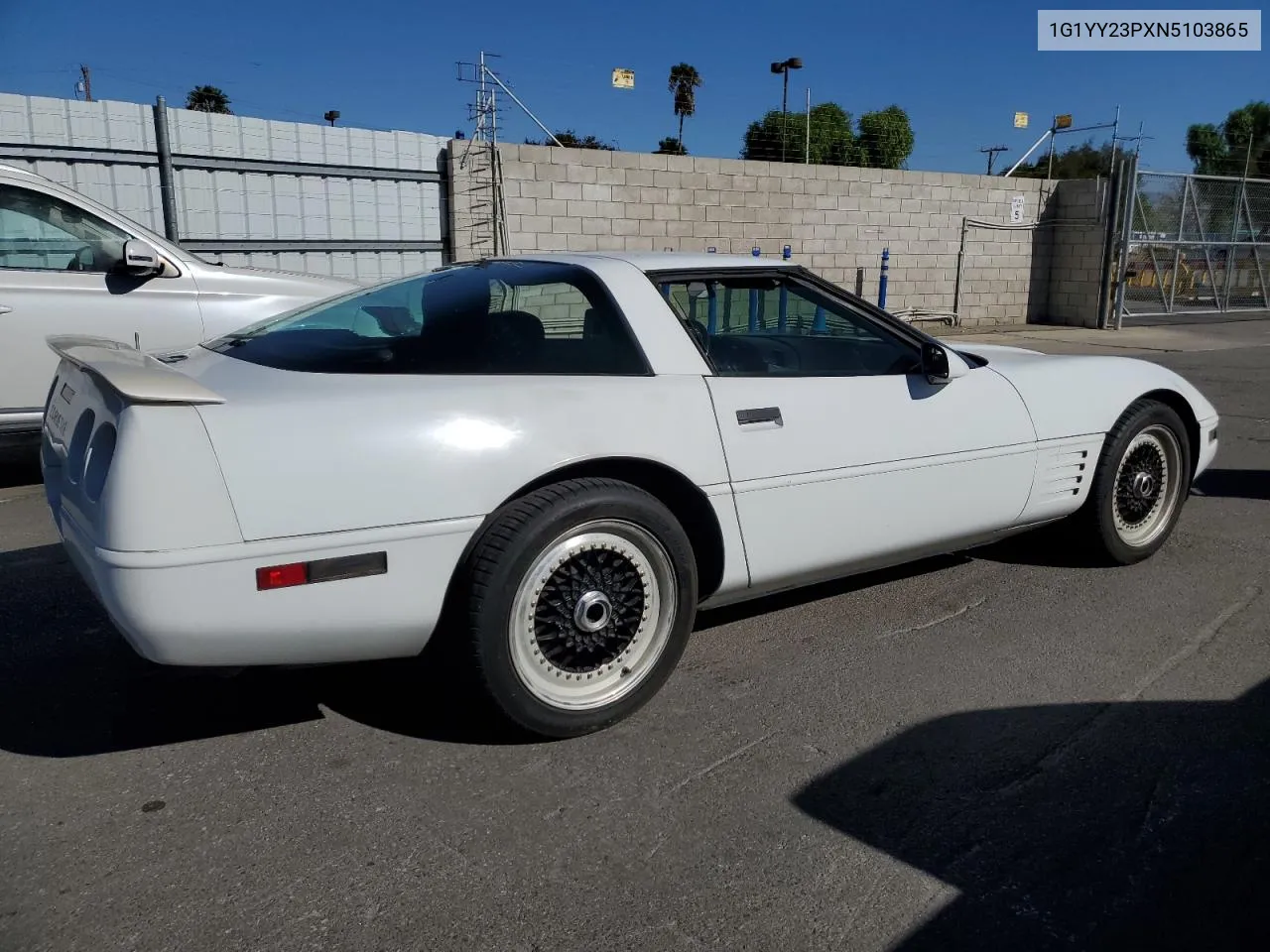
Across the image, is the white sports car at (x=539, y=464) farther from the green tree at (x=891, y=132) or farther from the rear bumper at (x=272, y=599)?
the green tree at (x=891, y=132)

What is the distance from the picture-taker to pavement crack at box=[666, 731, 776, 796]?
274cm

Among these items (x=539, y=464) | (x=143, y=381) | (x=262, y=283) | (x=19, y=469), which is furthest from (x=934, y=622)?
(x=19, y=469)

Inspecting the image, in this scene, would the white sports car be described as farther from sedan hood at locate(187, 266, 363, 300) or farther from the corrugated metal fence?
the corrugated metal fence

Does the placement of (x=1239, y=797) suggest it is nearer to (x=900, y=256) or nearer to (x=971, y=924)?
(x=971, y=924)

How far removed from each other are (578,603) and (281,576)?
Result: 2.68 feet

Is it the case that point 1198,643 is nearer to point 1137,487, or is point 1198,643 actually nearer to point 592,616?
point 1137,487

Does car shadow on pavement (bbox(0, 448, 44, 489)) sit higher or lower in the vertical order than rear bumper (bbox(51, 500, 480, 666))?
lower

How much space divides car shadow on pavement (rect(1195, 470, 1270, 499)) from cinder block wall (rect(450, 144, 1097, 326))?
787 cm

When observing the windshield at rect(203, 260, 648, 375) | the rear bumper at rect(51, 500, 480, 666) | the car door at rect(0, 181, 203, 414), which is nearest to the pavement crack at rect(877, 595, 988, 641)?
the windshield at rect(203, 260, 648, 375)

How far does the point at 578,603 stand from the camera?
2943 mm

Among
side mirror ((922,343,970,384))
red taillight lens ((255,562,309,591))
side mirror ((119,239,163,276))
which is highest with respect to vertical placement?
side mirror ((119,239,163,276))

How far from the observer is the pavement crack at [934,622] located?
379 cm

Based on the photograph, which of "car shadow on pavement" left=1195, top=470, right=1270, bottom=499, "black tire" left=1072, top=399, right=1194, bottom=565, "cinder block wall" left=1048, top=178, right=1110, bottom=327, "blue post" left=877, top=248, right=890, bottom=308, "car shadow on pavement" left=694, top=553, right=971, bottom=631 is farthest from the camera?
"cinder block wall" left=1048, top=178, right=1110, bottom=327

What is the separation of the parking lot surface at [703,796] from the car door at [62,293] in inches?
89.4
